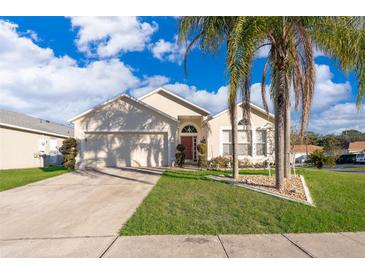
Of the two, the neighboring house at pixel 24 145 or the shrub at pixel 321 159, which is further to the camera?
the neighboring house at pixel 24 145

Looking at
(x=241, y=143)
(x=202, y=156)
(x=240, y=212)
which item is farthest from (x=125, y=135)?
(x=240, y=212)

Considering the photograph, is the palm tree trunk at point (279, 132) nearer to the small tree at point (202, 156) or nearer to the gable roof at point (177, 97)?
the small tree at point (202, 156)

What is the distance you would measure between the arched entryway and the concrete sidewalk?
586 inches

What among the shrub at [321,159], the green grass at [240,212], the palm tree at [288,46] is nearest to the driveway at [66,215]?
the green grass at [240,212]

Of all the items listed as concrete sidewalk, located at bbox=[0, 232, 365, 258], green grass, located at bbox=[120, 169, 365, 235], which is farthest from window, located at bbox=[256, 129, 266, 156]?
concrete sidewalk, located at bbox=[0, 232, 365, 258]

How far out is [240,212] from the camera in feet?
19.4

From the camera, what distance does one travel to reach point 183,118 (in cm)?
1894

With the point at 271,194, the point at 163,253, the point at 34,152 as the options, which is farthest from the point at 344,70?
the point at 34,152

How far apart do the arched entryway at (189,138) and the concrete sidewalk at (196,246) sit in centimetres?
1489

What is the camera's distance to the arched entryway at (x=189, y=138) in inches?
763

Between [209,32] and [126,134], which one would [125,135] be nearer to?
[126,134]

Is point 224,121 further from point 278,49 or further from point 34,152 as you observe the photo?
point 34,152

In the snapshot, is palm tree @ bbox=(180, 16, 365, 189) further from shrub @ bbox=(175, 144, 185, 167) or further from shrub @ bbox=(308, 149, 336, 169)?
shrub @ bbox=(308, 149, 336, 169)
